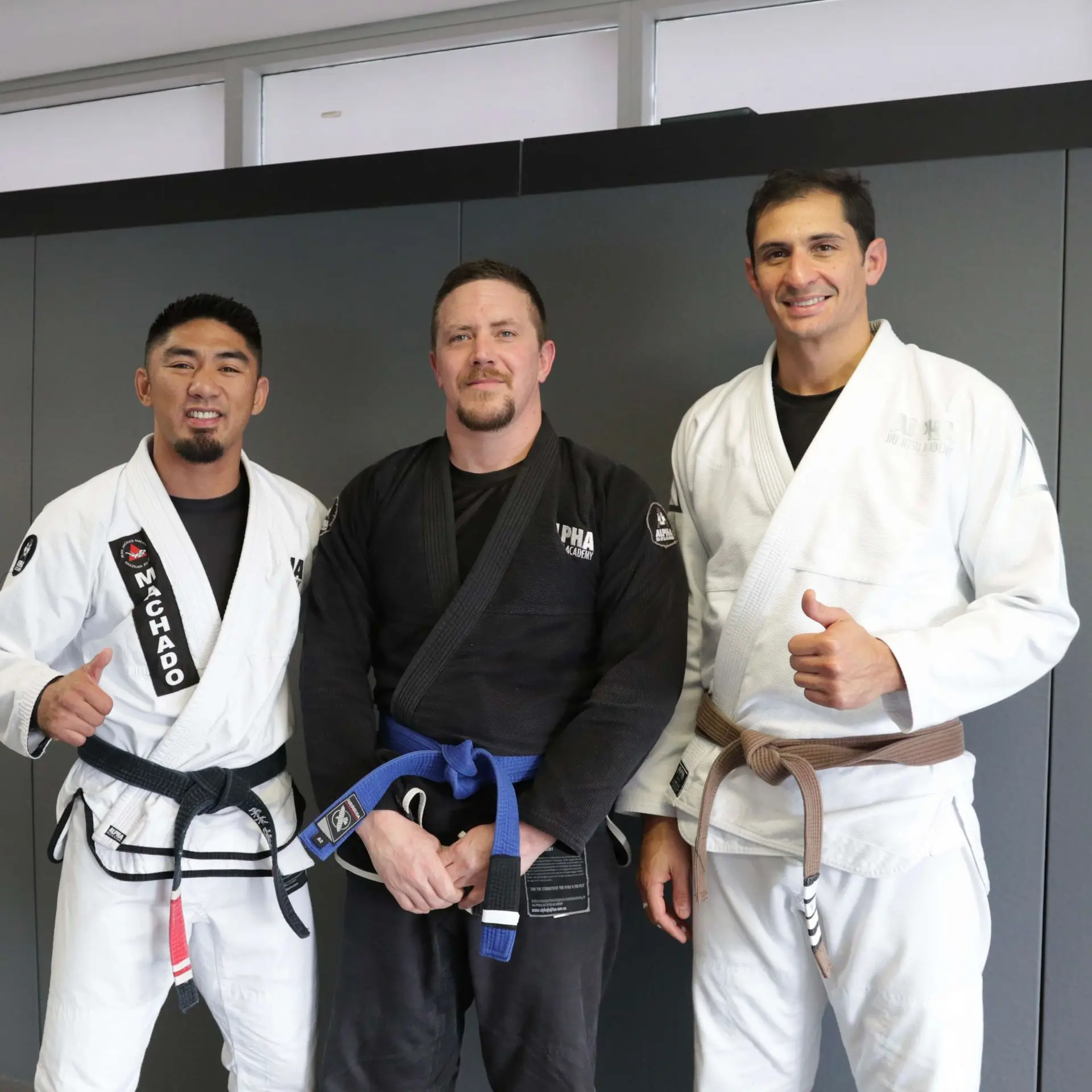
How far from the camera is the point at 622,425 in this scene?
2.25 metres

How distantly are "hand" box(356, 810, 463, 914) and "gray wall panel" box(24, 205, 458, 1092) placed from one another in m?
0.80

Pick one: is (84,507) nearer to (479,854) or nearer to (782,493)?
(479,854)

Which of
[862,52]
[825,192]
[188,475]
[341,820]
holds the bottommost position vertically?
[341,820]

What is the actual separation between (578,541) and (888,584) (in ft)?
1.69

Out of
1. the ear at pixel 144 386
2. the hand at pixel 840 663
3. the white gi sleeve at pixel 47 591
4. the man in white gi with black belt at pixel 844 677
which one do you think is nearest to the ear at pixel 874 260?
the man in white gi with black belt at pixel 844 677

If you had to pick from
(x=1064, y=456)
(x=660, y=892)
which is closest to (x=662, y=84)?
(x=1064, y=456)

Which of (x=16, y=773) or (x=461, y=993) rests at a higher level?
(x=16, y=773)

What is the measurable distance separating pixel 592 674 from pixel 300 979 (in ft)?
2.53

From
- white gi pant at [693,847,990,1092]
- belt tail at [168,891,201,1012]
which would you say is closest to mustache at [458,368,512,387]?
white gi pant at [693,847,990,1092]

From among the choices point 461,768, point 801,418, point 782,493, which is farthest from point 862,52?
point 461,768

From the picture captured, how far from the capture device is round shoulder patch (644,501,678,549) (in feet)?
5.98

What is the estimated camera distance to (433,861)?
167cm

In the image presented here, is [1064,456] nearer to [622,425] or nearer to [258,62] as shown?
[622,425]

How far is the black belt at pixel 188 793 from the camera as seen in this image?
179 centimetres
